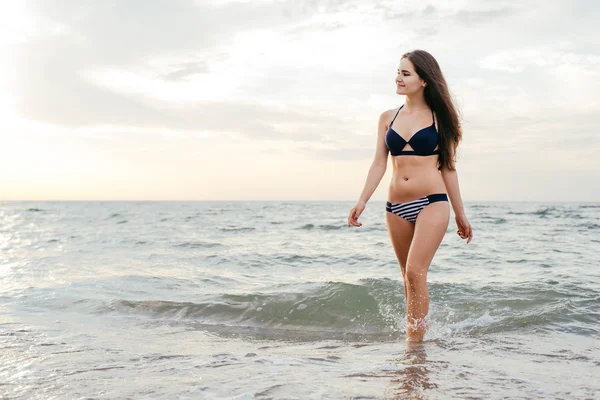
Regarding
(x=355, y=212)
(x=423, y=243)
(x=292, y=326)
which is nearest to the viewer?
(x=423, y=243)

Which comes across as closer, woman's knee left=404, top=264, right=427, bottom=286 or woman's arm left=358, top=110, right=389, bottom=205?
woman's knee left=404, top=264, right=427, bottom=286

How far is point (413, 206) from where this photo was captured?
15.5ft

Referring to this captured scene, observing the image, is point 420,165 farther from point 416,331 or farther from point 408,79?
point 416,331

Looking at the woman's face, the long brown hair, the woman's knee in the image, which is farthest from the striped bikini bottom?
the woman's face

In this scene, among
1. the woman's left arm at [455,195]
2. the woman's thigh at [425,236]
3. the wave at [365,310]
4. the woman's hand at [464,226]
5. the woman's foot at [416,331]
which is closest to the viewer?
the woman's thigh at [425,236]

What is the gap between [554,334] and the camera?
19.1 feet

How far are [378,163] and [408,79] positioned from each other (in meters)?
0.82

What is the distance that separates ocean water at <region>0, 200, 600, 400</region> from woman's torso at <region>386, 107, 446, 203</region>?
55.7 inches

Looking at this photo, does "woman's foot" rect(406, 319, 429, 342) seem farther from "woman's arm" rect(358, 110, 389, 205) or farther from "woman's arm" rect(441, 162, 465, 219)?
"woman's arm" rect(358, 110, 389, 205)

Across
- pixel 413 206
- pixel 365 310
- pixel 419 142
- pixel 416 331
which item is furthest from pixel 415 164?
pixel 365 310

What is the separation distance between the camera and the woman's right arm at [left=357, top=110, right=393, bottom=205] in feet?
16.4

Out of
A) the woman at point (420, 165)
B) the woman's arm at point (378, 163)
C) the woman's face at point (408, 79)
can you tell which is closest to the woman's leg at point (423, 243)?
the woman at point (420, 165)

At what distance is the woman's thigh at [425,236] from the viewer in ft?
15.2

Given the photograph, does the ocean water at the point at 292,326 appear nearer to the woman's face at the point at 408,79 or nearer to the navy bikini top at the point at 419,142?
the navy bikini top at the point at 419,142
